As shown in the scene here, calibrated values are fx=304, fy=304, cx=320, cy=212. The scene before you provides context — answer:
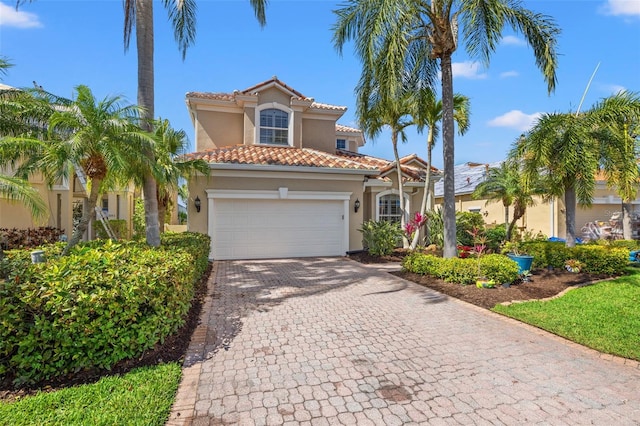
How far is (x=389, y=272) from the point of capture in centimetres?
1032

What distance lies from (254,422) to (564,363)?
14.3 feet

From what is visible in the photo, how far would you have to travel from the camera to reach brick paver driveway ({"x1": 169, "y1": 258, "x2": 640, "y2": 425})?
3.23 metres

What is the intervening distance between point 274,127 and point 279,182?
4.14 meters

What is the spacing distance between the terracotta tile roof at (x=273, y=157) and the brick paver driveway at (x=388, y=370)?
6939 mm

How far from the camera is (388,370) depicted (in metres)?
4.08

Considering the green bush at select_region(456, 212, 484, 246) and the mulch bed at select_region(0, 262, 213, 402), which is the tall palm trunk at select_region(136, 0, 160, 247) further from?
the green bush at select_region(456, 212, 484, 246)

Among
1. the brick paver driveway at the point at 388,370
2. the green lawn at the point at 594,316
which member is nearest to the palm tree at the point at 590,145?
the green lawn at the point at 594,316

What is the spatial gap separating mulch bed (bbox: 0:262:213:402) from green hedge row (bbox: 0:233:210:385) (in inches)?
3.4

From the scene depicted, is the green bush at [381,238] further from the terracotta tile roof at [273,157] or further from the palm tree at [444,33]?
the palm tree at [444,33]

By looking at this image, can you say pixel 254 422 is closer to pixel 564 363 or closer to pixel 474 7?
pixel 564 363

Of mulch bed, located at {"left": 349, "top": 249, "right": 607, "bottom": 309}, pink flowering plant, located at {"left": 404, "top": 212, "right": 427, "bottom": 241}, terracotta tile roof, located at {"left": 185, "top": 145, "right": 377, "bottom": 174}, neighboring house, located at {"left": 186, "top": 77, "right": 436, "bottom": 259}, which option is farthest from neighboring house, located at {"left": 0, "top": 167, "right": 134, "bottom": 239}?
pink flowering plant, located at {"left": 404, "top": 212, "right": 427, "bottom": 241}

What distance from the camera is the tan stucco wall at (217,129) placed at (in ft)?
50.4

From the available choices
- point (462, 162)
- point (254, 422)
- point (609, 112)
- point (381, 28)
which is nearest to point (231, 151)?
point (381, 28)

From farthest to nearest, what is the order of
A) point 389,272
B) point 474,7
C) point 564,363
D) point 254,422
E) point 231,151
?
point 231,151, point 389,272, point 474,7, point 564,363, point 254,422
